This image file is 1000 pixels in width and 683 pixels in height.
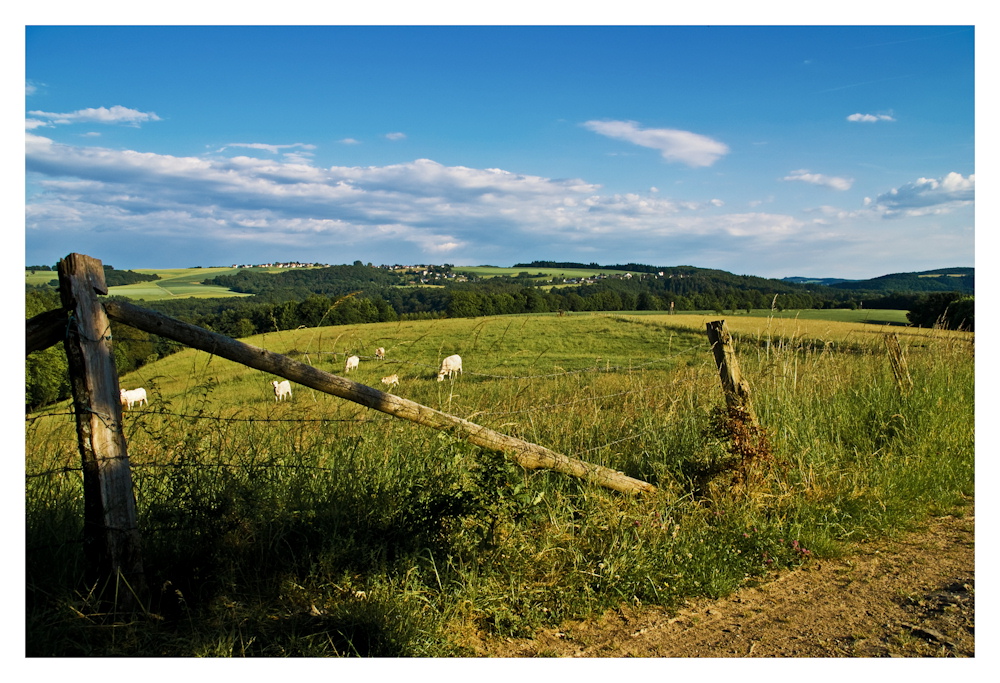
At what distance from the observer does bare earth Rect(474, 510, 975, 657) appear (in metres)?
3.44

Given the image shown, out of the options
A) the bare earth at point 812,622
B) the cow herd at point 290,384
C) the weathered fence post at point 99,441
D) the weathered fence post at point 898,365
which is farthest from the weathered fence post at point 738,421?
the weathered fence post at point 99,441

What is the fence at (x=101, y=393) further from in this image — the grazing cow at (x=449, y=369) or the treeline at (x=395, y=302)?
the grazing cow at (x=449, y=369)

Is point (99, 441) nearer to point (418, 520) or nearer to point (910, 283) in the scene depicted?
point (418, 520)

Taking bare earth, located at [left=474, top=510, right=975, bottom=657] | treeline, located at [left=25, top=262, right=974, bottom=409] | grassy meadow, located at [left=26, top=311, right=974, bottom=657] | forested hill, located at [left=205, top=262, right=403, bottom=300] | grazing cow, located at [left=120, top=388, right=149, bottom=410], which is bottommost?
bare earth, located at [left=474, top=510, right=975, bottom=657]

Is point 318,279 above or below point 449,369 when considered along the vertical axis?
above

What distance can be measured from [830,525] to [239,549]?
423cm

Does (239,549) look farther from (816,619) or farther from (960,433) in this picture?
(960,433)

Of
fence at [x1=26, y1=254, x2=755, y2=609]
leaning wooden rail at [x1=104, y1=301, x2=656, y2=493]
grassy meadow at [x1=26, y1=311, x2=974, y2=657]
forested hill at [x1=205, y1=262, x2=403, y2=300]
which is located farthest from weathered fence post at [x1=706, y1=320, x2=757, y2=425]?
forested hill at [x1=205, y1=262, x2=403, y2=300]

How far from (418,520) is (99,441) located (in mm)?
1858

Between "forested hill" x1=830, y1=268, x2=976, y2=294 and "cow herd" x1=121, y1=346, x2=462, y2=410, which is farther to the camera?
"forested hill" x1=830, y1=268, x2=976, y2=294

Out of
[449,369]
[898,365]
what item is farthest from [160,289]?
[898,365]

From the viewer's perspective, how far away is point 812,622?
12.2ft

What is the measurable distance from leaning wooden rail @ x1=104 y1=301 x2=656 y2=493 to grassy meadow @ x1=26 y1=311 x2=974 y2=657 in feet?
0.42

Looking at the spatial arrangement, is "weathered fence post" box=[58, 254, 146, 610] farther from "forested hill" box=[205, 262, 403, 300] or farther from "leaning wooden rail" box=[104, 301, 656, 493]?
"forested hill" box=[205, 262, 403, 300]
